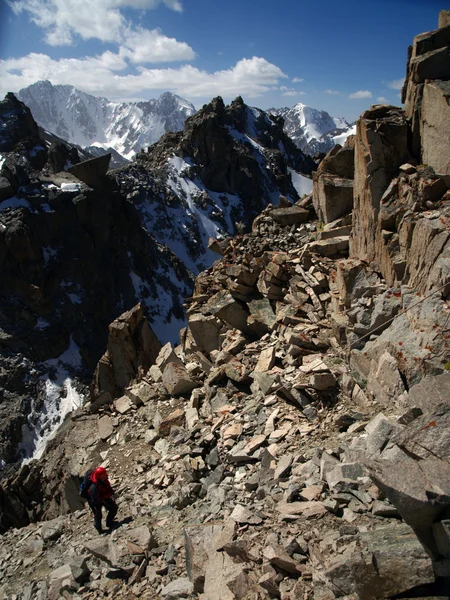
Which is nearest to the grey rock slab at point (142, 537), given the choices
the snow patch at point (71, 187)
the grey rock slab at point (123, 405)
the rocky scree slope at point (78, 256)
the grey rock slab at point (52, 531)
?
the grey rock slab at point (52, 531)

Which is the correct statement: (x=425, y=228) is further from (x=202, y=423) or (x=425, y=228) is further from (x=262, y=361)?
(x=202, y=423)

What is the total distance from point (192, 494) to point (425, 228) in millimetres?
8209

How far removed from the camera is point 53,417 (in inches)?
2279

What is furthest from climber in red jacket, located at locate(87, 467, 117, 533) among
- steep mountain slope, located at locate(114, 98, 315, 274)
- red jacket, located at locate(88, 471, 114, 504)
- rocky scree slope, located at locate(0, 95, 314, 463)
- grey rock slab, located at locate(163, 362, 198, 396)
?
steep mountain slope, located at locate(114, 98, 315, 274)

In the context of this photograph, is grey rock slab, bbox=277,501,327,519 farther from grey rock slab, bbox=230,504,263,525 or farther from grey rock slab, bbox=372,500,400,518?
grey rock slab, bbox=372,500,400,518

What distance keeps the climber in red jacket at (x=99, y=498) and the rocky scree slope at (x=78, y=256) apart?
1932 inches

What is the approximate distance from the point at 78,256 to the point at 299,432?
220 ft

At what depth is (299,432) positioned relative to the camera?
9.80 m

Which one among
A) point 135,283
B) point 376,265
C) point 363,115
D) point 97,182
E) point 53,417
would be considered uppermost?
point 97,182

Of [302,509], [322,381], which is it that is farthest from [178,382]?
[302,509]

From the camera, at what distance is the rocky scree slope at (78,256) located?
61.8m

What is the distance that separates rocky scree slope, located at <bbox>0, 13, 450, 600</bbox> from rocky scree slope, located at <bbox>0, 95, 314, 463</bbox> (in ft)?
152

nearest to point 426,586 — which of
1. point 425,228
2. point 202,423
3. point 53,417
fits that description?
point 425,228

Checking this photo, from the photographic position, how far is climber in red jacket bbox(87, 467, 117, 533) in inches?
397
